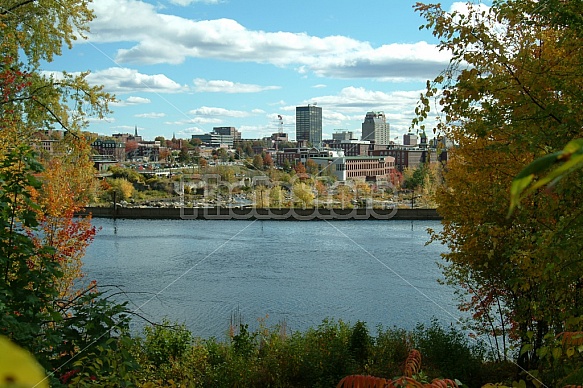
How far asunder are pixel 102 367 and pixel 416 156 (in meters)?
81.7

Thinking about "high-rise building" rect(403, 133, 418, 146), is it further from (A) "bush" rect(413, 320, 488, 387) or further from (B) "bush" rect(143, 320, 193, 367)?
(B) "bush" rect(143, 320, 193, 367)

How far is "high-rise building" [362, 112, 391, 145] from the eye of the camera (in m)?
86.2

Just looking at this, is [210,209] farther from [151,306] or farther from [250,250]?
[151,306]

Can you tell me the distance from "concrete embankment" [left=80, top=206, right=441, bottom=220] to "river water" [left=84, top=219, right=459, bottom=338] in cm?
709

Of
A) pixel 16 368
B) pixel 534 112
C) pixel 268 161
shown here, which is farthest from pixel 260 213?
pixel 16 368

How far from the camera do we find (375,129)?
86938 mm

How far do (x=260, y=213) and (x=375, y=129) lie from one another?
1788 inches

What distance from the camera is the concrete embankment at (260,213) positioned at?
43844 mm

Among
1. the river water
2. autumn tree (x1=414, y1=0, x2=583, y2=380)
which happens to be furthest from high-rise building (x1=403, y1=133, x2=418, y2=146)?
the river water

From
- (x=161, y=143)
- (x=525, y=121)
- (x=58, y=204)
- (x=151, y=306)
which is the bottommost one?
(x=151, y=306)

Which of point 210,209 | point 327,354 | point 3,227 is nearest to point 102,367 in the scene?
point 3,227

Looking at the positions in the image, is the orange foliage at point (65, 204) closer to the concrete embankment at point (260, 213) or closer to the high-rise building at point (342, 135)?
the concrete embankment at point (260, 213)

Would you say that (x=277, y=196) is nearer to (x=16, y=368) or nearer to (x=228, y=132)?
(x=16, y=368)

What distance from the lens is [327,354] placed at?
8.86 metres
